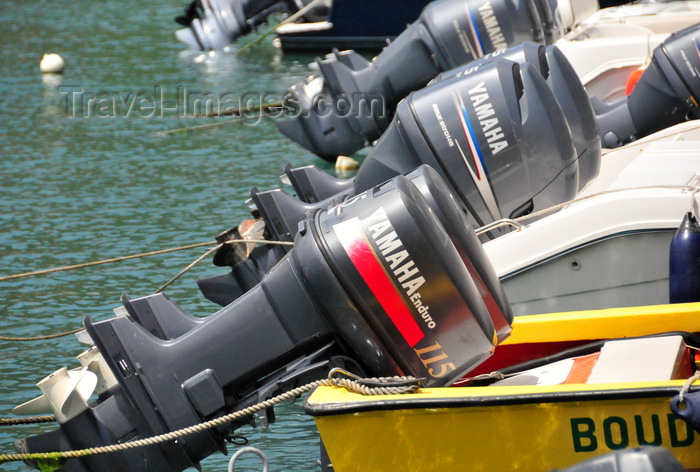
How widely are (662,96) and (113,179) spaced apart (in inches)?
159

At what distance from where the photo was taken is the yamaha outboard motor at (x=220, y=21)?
1246cm

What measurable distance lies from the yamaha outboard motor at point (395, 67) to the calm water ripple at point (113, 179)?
44 centimetres

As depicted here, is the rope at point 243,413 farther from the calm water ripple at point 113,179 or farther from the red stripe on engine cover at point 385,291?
the calm water ripple at point 113,179

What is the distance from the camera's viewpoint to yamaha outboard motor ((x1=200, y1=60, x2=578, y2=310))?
3963mm

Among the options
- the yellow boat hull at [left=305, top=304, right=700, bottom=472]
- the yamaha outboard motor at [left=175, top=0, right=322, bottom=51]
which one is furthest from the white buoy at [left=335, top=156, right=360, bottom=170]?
the yellow boat hull at [left=305, top=304, right=700, bottom=472]

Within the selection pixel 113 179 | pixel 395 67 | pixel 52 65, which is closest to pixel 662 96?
pixel 395 67

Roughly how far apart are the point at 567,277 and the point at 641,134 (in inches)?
74.3

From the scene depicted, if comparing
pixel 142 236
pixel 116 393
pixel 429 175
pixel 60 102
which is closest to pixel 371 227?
pixel 429 175

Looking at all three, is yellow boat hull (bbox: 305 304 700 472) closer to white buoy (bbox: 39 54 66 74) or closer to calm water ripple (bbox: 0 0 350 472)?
calm water ripple (bbox: 0 0 350 472)

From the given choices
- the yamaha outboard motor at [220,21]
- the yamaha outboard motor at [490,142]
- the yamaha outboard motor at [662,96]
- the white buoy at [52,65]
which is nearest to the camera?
the yamaha outboard motor at [490,142]

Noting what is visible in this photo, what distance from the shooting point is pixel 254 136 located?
906 centimetres

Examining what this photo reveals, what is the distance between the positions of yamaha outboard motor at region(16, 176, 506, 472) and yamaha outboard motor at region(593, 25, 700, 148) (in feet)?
8.61

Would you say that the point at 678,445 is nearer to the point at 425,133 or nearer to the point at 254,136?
the point at 425,133

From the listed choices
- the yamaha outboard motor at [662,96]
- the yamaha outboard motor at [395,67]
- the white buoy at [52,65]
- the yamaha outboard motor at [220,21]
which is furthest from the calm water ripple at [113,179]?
the yamaha outboard motor at [662,96]
